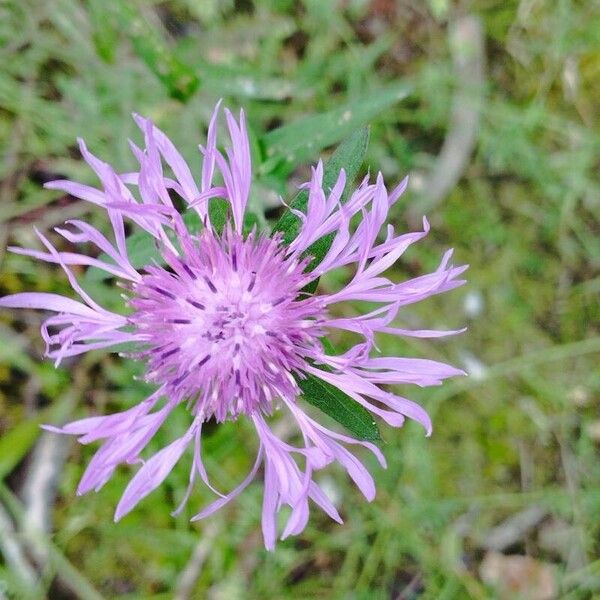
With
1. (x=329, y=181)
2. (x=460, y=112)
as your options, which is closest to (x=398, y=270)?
(x=460, y=112)

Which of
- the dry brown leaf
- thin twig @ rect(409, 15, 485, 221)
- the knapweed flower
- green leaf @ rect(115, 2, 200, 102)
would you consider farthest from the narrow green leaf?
the dry brown leaf

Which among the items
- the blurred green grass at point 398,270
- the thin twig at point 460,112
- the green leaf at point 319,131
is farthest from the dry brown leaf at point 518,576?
the green leaf at point 319,131

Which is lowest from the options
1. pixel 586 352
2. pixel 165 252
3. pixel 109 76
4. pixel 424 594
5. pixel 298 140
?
pixel 424 594

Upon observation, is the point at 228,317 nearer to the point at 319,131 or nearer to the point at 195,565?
the point at 319,131

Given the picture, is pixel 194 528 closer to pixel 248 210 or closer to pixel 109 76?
pixel 248 210

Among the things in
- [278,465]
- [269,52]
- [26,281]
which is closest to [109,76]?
[269,52]
